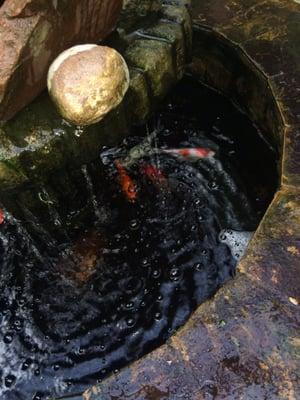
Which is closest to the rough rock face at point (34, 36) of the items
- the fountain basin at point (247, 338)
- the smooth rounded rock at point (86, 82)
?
the smooth rounded rock at point (86, 82)

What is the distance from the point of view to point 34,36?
251 cm

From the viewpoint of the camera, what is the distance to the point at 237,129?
4.52m

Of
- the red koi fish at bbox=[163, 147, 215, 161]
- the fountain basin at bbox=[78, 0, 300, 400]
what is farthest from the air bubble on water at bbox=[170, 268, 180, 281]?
the red koi fish at bbox=[163, 147, 215, 161]

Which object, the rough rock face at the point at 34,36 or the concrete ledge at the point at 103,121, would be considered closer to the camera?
the rough rock face at the point at 34,36

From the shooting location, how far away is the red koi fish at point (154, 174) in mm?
4195

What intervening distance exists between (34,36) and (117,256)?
188 cm

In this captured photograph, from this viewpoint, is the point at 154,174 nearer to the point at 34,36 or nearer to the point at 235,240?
the point at 235,240

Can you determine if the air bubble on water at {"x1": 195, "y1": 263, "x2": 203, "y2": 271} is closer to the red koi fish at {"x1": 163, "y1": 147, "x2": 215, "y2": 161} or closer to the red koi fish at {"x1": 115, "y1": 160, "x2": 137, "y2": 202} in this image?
the red koi fish at {"x1": 115, "y1": 160, "x2": 137, "y2": 202}

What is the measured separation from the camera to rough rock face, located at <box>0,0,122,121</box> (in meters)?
2.43

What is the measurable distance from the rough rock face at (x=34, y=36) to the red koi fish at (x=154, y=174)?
147 centimetres

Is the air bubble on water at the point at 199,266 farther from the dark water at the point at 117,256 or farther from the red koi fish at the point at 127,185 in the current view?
the red koi fish at the point at 127,185

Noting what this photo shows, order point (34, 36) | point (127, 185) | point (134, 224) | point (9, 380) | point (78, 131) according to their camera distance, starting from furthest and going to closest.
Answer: point (127, 185)
point (134, 224)
point (9, 380)
point (78, 131)
point (34, 36)

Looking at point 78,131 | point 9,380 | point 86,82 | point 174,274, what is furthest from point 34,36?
point 9,380

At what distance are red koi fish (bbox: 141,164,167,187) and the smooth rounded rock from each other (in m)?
1.54
